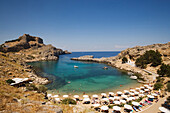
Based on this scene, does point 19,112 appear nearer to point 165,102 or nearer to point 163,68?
point 165,102

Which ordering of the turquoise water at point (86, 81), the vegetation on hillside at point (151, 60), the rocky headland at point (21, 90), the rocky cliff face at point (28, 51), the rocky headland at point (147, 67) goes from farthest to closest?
the rocky cliff face at point (28, 51) < the vegetation on hillside at point (151, 60) < the rocky headland at point (147, 67) < the turquoise water at point (86, 81) < the rocky headland at point (21, 90)

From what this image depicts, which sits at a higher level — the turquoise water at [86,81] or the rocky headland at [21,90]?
the rocky headland at [21,90]

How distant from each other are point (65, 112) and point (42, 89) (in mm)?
14506

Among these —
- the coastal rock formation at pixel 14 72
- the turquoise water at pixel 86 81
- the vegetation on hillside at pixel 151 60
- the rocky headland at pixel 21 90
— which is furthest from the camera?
the vegetation on hillside at pixel 151 60

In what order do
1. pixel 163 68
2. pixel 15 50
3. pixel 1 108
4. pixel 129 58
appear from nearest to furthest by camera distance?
pixel 1 108 → pixel 163 68 → pixel 129 58 → pixel 15 50

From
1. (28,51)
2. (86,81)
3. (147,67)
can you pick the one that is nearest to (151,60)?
(147,67)

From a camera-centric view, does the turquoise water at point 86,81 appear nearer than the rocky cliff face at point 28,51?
Yes

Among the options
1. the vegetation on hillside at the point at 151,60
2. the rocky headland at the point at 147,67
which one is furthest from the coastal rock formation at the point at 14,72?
the vegetation on hillside at the point at 151,60

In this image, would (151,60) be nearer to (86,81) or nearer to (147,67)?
(147,67)

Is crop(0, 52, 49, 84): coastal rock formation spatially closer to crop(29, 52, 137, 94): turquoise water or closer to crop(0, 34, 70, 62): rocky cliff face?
crop(29, 52, 137, 94): turquoise water

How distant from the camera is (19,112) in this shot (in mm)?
7363

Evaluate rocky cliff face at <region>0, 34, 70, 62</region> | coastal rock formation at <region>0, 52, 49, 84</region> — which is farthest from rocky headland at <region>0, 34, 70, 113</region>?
rocky cliff face at <region>0, 34, 70, 62</region>

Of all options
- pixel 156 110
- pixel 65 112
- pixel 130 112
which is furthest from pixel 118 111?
pixel 65 112

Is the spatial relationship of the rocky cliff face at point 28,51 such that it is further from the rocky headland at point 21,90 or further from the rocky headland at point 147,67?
the rocky headland at point 147,67
